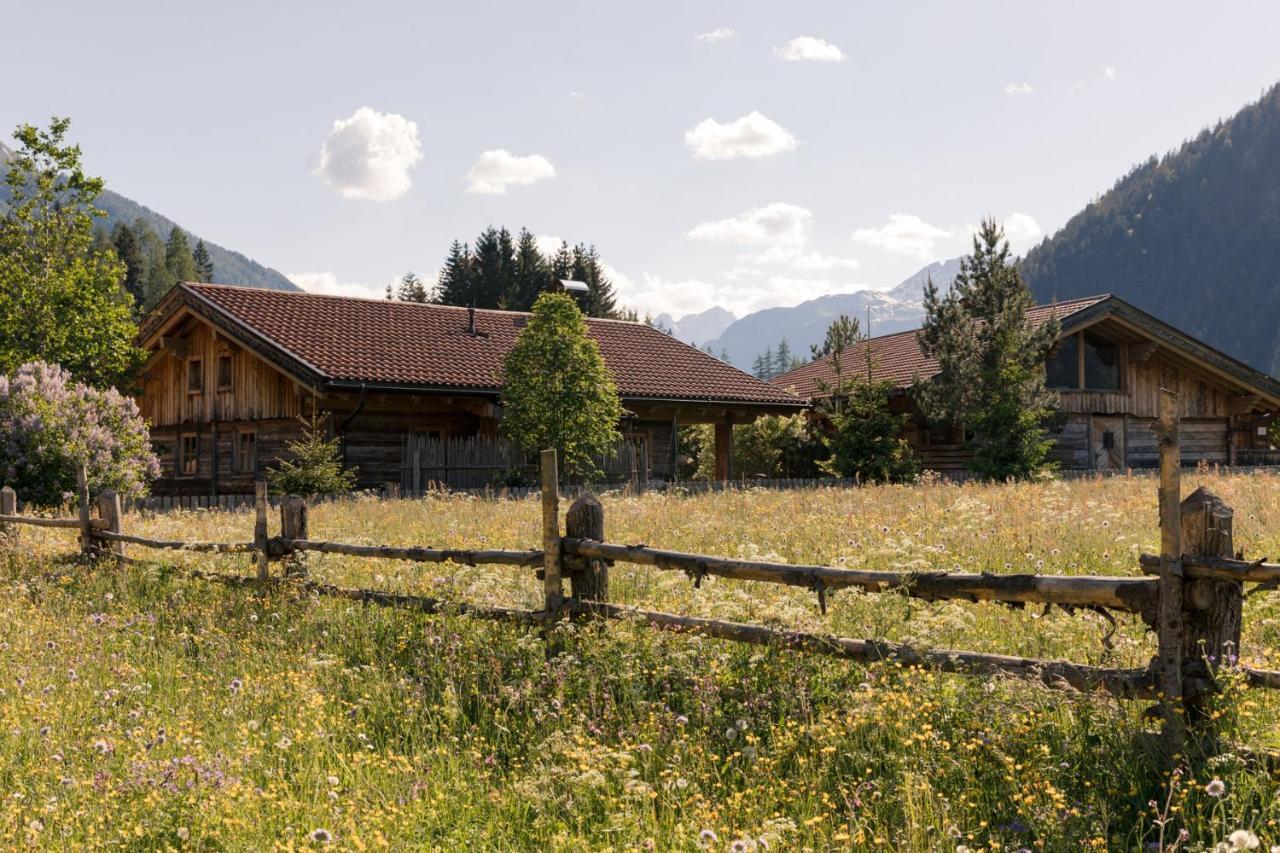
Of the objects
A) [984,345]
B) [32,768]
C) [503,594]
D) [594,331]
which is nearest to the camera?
[32,768]

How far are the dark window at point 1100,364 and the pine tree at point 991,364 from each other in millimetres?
5433

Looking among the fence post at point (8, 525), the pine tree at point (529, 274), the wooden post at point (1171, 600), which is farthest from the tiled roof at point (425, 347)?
the pine tree at point (529, 274)

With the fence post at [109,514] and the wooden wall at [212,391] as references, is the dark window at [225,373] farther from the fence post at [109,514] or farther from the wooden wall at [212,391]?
the fence post at [109,514]

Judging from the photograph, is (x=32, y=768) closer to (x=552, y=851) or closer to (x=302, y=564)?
(x=552, y=851)

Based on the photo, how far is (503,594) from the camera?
7934 mm

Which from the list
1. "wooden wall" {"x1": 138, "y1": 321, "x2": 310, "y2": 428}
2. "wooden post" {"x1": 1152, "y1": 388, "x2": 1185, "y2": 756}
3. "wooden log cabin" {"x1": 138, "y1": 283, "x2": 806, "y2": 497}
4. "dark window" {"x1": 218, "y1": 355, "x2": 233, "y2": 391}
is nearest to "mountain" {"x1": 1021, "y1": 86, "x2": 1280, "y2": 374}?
"wooden log cabin" {"x1": 138, "y1": 283, "x2": 806, "y2": 497}

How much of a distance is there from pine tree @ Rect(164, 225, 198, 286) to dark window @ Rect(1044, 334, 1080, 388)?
10121 cm

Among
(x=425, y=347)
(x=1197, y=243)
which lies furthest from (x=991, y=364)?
(x=1197, y=243)


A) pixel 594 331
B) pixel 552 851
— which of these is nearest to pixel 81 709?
pixel 552 851

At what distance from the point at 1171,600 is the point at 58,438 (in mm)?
19794

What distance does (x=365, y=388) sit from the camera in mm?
23922

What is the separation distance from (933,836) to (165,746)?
13.1 ft

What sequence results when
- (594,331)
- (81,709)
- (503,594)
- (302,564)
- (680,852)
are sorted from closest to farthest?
(680,852)
(81,709)
(503,594)
(302,564)
(594,331)

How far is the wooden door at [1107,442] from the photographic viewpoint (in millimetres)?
32438
